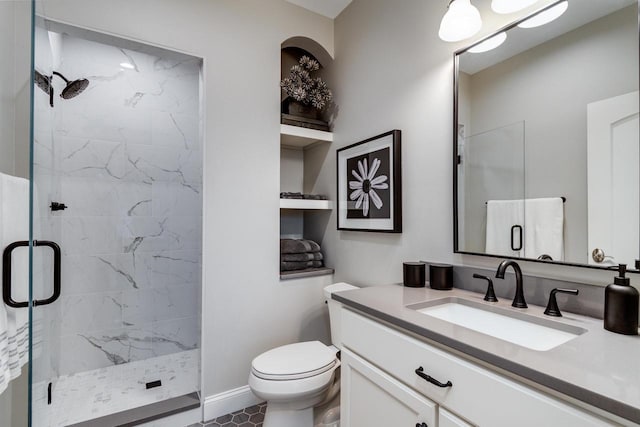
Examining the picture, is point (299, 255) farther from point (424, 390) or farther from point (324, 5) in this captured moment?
point (324, 5)

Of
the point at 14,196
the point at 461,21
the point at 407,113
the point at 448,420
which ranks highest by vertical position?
the point at 461,21

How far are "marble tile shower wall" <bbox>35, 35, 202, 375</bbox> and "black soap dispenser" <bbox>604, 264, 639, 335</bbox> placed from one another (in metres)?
2.12

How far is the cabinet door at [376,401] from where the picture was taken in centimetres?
91

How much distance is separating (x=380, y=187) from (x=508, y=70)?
2.75 ft

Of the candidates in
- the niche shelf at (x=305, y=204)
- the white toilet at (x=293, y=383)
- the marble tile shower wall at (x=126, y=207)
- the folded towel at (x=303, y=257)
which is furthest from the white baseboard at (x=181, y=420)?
the niche shelf at (x=305, y=204)

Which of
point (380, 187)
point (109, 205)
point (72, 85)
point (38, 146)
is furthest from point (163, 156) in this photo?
point (380, 187)

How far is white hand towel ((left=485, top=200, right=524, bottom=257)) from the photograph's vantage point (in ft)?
3.91

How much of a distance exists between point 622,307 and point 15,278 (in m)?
1.79

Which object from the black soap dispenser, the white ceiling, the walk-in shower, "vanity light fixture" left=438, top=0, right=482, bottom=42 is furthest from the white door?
the walk-in shower

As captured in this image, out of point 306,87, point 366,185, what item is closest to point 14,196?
point 366,185

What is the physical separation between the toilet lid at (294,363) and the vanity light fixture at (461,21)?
5.49ft

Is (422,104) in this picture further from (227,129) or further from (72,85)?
(72,85)

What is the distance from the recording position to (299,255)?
2.21 metres

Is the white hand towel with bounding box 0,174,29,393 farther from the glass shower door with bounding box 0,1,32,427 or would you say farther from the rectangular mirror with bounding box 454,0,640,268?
the rectangular mirror with bounding box 454,0,640,268
